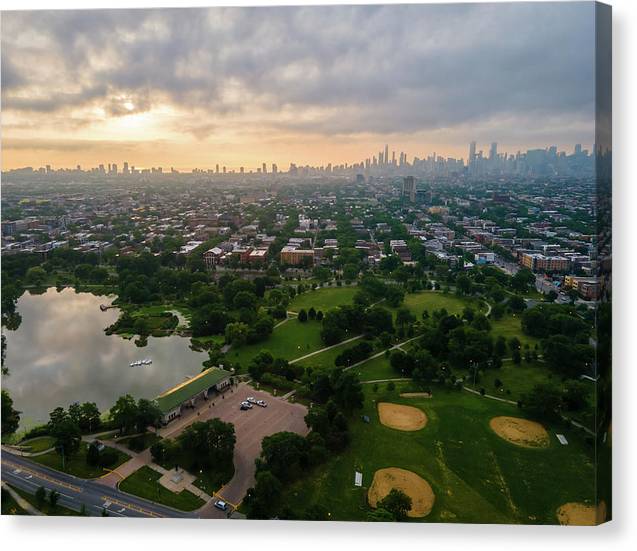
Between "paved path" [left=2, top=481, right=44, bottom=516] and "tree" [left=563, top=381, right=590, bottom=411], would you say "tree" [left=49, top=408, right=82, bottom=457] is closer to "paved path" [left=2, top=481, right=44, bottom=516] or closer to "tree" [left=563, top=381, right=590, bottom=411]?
"paved path" [left=2, top=481, right=44, bottom=516]

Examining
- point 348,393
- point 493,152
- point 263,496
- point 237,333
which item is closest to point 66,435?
point 263,496

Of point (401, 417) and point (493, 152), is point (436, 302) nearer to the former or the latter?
point (493, 152)

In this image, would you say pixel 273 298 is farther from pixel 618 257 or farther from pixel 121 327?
pixel 618 257

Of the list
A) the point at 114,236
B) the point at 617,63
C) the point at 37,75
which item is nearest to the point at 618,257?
the point at 617,63

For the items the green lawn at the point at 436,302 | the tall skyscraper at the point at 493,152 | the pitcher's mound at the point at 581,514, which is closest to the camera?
the pitcher's mound at the point at 581,514

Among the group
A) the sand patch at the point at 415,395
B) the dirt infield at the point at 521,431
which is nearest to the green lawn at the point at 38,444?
the sand patch at the point at 415,395

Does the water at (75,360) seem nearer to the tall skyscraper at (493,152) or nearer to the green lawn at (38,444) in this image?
the green lawn at (38,444)
